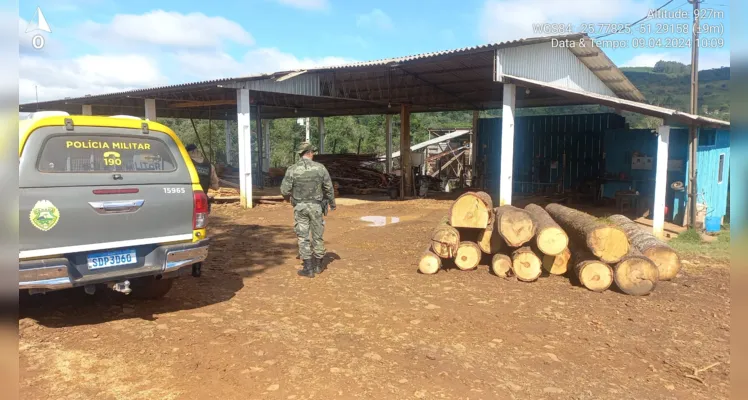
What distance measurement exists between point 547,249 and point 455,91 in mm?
11879

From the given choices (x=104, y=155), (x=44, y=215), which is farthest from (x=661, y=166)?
(x=44, y=215)

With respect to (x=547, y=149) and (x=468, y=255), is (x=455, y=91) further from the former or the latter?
(x=468, y=255)

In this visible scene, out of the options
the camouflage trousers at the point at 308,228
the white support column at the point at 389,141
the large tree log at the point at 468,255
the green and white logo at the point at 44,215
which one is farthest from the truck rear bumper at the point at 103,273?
the white support column at the point at 389,141

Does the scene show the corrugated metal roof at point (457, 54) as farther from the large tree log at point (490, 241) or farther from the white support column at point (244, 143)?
the large tree log at point (490, 241)

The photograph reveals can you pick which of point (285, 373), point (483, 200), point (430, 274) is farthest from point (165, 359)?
point (483, 200)

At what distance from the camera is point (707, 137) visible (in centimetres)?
1249

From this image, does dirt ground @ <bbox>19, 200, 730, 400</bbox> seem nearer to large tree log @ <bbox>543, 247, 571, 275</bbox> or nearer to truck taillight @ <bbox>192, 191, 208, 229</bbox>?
large tree log @ <bbox>543, 247, 571, 275</bbox>

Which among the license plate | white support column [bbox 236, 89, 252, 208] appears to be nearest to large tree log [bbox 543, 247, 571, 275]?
the license plate

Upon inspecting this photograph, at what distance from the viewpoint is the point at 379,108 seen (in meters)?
21.5

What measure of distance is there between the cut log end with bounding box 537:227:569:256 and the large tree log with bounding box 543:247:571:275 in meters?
0.35

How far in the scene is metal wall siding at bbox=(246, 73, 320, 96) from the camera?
46.3 feet

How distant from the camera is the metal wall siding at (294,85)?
14109mm

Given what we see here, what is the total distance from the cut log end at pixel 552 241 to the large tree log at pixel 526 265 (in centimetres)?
19

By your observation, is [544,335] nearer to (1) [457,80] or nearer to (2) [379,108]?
(1) [457,80]
